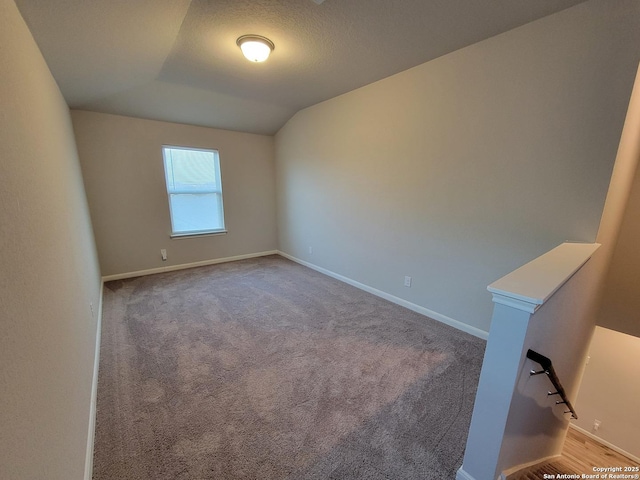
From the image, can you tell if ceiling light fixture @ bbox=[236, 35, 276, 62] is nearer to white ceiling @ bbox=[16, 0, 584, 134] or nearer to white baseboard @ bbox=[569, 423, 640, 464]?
white ceiling @ bbox=[16, 0, 584, 134]

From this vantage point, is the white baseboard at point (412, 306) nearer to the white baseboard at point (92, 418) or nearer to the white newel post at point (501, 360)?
the white newel post at point (501, 360)

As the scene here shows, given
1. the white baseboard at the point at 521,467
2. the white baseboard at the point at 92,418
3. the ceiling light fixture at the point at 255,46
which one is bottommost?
the white baseboard at the point at 521,467

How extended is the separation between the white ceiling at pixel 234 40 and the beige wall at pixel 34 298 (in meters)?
0.35

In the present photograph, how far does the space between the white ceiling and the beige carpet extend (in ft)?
7.82

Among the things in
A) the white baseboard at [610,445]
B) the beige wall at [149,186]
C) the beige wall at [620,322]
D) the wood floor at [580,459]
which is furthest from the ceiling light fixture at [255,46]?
the white baseboard at [610,445]

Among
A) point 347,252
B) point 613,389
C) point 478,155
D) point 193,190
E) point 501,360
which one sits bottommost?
point 613,389

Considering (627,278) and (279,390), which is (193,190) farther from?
(627,278)

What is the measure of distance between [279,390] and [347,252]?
224 centimetres

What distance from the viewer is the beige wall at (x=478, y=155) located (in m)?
1.72

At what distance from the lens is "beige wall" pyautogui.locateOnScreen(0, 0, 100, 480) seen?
73 centimetres

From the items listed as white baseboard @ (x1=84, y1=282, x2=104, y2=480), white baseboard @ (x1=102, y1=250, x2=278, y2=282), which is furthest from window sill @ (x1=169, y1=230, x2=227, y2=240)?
white baseboard @ (x1=84, y1=282, x2=104, y2=480)

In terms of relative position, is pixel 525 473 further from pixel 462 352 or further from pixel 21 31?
pixel 21 31

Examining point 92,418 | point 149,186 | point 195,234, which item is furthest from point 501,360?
point 149,186

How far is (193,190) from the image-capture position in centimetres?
432
